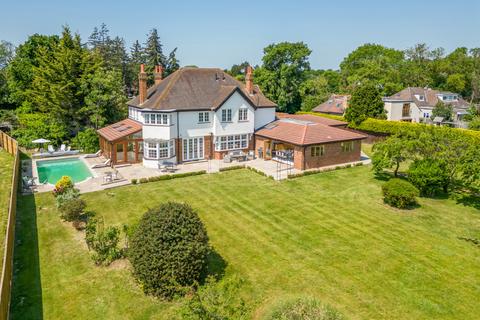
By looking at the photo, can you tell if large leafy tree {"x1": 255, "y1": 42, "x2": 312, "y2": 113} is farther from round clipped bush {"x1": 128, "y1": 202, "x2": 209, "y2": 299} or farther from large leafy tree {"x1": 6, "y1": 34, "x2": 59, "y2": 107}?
round clipped bush {"x1": 128, "y1": 202, "x2": 209, "y2": 299}

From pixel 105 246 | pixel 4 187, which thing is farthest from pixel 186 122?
pixel 105 246

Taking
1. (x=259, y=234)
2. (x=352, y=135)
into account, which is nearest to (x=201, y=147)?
(x=352, y=135)

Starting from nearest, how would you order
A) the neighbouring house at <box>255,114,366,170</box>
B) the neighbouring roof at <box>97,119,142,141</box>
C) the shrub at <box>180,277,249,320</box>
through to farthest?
the shrub at <box>180,277,249,320</box> → the neighbouring house at <box>255,114,366,170</box> → the neighbouring roof at <box>97,119,142,141</box>

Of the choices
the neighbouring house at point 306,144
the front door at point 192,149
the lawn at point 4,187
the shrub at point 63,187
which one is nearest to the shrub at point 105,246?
the lawn at point 4,187

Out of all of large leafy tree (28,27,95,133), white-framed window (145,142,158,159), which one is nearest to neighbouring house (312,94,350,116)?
white-framed window (145,142,158,159)

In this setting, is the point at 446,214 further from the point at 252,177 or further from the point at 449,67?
the point at 449,67

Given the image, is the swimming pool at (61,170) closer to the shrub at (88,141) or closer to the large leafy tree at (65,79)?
the shrub at (88,141)
